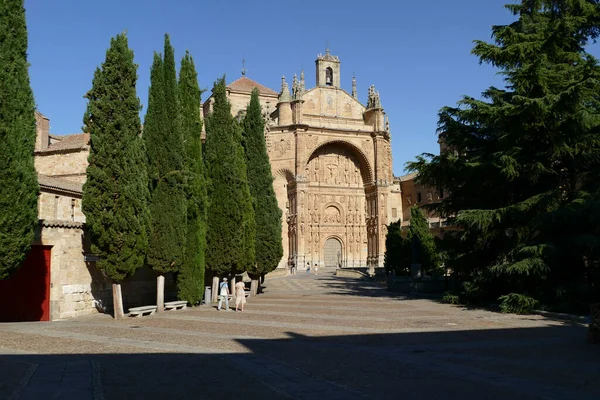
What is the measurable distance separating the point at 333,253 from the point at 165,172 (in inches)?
1443

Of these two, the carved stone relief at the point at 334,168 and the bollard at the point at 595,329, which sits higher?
the carved stone relief at the point at 334,168

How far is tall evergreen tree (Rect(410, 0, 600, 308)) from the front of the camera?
15.7 m

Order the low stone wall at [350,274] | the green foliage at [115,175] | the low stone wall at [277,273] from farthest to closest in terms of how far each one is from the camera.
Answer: the low stone wall at [277,273] < the low stone wall at [350,274] < the green foliage at [115,175]

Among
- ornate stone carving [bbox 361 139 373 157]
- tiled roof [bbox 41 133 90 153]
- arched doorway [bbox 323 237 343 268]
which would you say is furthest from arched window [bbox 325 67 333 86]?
tiled roof [bbox 41 133 90 153]

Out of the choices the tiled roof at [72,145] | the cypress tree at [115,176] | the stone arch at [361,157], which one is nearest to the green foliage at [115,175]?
the cypress tree at [115,176]

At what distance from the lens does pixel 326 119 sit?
52500 millimetres

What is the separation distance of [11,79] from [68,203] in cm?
715

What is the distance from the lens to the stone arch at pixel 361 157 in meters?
52.2

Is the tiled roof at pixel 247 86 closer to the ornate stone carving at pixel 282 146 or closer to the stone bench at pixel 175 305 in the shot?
the ornate stone carving at pixel 282 146

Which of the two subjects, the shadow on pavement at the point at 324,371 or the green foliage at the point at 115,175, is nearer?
the shadow on pavement at the point at 324,371

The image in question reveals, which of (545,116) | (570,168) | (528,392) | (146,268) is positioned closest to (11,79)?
(146,268)

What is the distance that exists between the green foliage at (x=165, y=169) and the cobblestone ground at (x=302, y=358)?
298 cm

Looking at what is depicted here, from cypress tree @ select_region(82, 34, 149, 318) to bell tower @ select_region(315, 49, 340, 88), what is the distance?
130 ft

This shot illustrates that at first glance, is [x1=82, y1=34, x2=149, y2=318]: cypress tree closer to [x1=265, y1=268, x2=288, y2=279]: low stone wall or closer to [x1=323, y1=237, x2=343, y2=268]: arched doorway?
[x1=265, y1=268, x2=288, y2=279]: low stone wall
